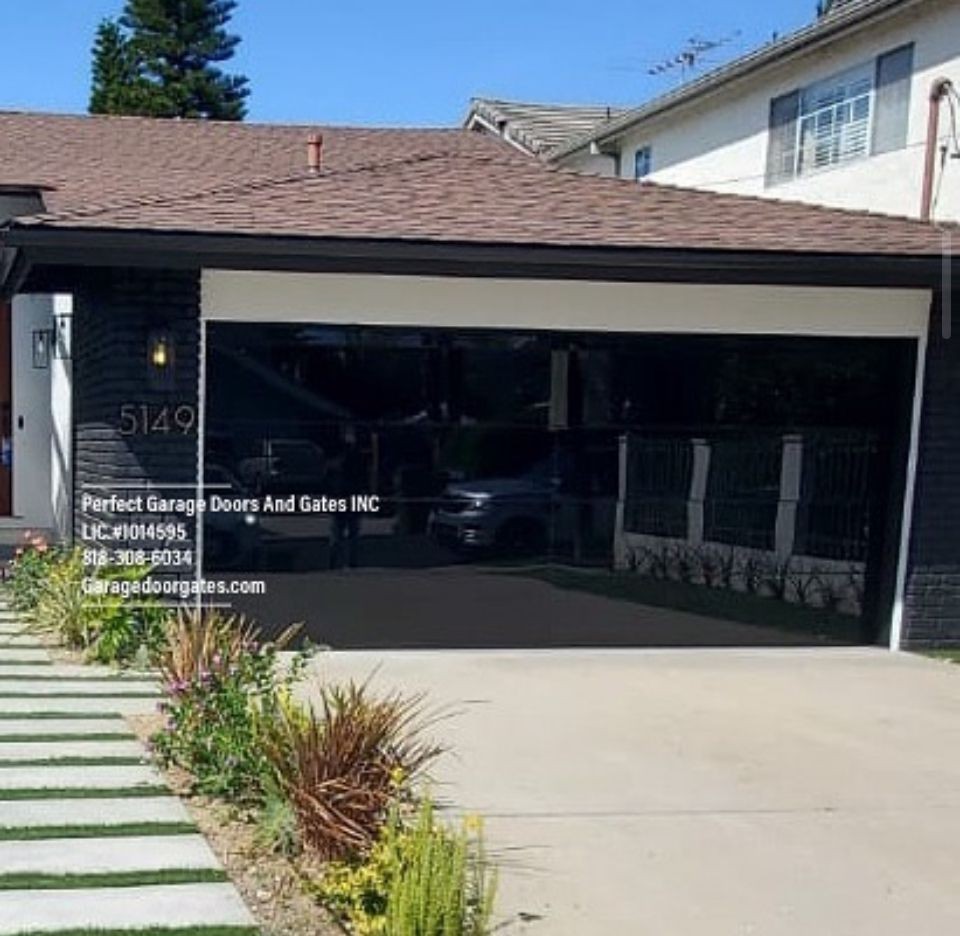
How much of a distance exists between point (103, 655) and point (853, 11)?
9354 millimetres

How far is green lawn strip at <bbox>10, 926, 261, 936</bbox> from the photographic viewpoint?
4293 millimetres

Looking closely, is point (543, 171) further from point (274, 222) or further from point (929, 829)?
point (929, 829)

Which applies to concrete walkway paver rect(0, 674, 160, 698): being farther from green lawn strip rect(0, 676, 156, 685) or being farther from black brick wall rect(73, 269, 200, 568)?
black brick wall rect(73, 269, 200, 568)

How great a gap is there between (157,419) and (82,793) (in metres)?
4.16

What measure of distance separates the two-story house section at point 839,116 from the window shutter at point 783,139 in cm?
1

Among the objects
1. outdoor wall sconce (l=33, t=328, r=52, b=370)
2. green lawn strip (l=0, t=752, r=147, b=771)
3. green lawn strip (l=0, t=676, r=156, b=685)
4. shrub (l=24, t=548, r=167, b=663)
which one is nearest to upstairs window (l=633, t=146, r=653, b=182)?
outdoor wall sconce (l=33, t=328, r=52, b=370)

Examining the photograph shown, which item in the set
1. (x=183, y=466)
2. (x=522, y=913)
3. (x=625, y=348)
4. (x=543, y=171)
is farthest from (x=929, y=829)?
(x=543, y=171)

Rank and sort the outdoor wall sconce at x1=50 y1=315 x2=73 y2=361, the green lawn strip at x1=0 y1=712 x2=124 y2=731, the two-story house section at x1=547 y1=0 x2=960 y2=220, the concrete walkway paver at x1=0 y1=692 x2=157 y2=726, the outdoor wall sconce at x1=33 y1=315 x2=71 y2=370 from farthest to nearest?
the outdoor wall sconce at x1=33 y1=315 x2=71 y2=370 < the outdoor wall sconce at x1=50 y1=315 x2=73 y2=361 < the two-story house section at x1=547 y1=0 x2=960 y2=220 < the concrete walkway paver at x1=0 y1=692 x2=157 y2=726 < the green lawn strip at x1=0 y1=712 x2=124 y2=731

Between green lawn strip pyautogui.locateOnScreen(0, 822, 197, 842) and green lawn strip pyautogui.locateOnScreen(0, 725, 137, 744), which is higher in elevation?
green lawn strip pyautogui.locateOnScreen(0, 822, 197, 842)

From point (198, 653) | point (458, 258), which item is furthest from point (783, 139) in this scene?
point (198, 653)

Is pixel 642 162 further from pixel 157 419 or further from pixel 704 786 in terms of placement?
pixel 704 786

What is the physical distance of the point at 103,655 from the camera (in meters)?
8.71

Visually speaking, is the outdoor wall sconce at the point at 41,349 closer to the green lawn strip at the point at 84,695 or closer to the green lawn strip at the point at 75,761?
the green lawn strip at the point at 84,695

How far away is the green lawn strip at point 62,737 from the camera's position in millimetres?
6625
